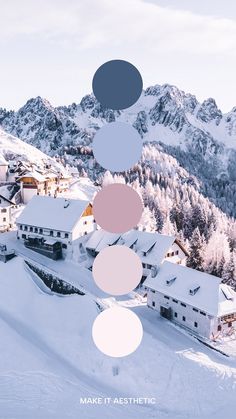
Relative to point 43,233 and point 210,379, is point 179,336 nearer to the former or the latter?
point 210,379

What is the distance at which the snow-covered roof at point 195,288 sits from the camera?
124 feet

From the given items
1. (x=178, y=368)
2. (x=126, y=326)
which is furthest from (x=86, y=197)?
(x=126, y=326)

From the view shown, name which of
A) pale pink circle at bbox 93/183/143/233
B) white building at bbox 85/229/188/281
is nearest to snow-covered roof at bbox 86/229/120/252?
white building at bbox 85/229/188/281

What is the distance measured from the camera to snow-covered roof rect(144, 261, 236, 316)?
37.7 meters

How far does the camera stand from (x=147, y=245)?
47.2m

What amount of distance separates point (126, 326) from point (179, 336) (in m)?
30.6

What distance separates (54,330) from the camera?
30672 mm

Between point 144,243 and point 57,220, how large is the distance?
1178 cm

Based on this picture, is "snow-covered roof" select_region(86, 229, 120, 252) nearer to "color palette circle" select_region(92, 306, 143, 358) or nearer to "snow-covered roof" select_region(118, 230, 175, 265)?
"snow-covered roof" select_region(118, 230, 175, 265)

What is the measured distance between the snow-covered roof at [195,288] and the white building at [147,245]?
8.66ft

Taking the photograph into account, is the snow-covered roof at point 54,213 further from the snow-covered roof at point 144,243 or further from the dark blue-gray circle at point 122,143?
the dark blue-gray circle at point 122,143

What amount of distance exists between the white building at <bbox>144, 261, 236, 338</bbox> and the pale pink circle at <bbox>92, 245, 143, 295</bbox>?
105 feet

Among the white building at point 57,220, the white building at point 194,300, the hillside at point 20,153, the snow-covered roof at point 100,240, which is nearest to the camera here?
the white building at point 194,300

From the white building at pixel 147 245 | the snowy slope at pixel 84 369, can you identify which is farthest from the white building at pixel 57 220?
the snowy slope at pixel 84 369
